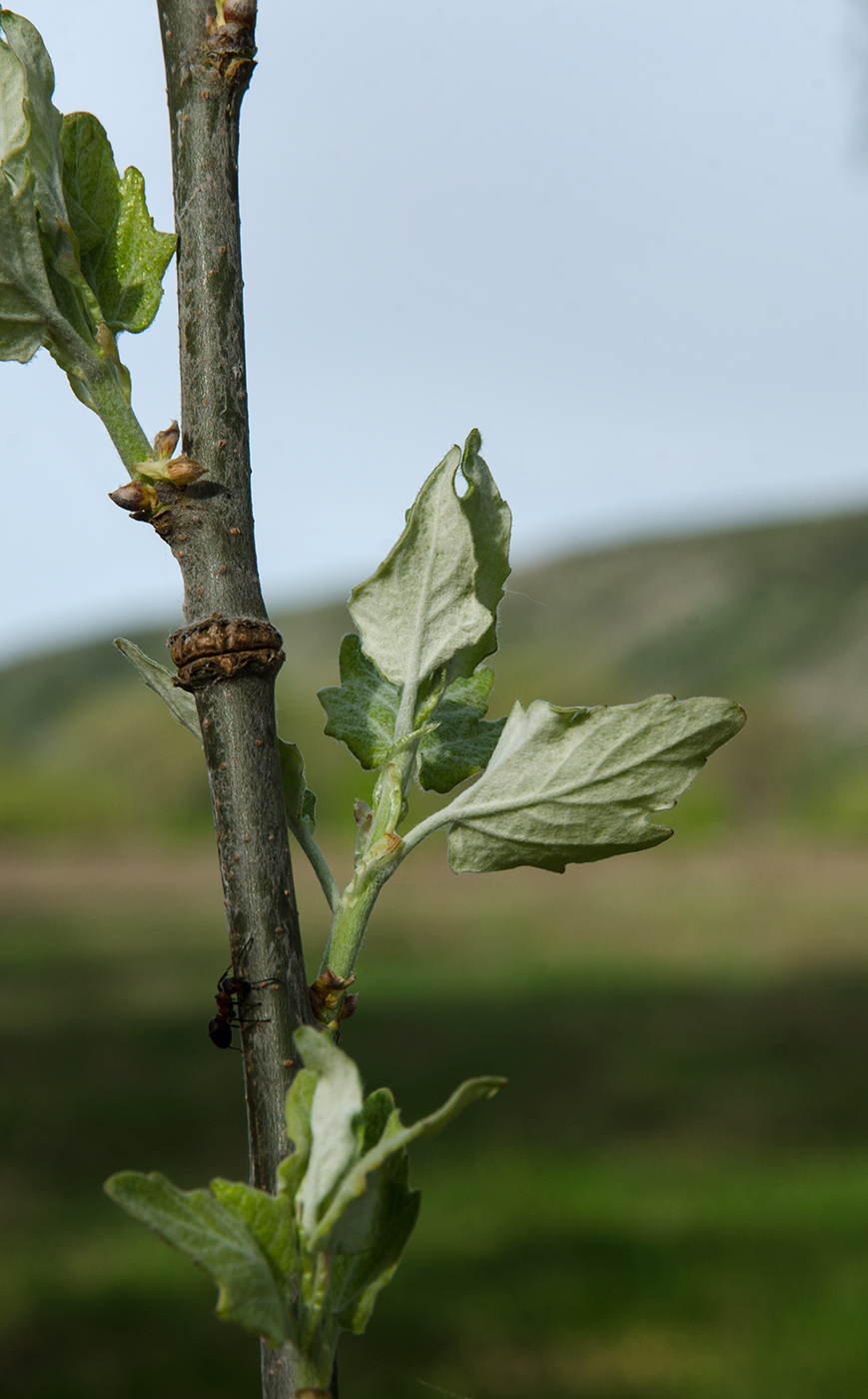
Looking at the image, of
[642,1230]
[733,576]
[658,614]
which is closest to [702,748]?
[642,1230]

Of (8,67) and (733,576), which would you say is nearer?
(8,67)

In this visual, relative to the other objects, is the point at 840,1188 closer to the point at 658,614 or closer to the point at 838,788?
the point at 838,788

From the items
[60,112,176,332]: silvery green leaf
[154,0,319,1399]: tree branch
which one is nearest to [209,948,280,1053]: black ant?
[154,0,319,1399]: tree branch

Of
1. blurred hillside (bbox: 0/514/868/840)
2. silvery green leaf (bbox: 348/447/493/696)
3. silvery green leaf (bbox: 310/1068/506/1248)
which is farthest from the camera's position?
blurred hillside (bbox: 0/514/868/840)

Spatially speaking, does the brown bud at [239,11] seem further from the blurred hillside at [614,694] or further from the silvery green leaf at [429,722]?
the blurred hillside at [614,694]

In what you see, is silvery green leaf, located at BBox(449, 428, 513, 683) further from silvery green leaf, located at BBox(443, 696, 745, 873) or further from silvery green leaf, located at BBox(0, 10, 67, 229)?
silvery green leaf, located at BBox(0, 10, 67, 229)
